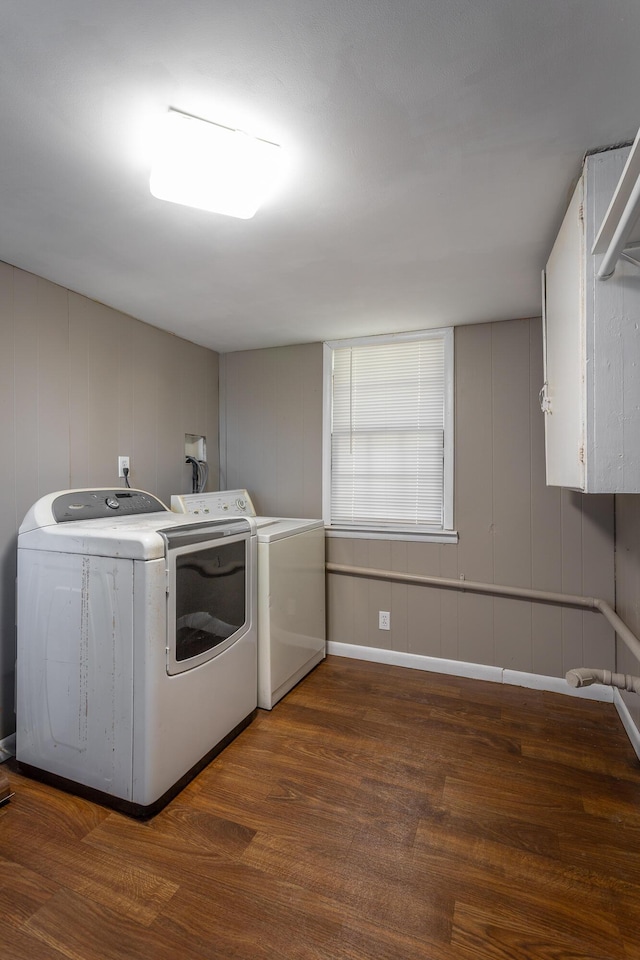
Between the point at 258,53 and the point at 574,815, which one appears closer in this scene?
the point at 258,53

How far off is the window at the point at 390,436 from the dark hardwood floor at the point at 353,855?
1.29 metres

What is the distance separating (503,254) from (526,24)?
1.07 metres

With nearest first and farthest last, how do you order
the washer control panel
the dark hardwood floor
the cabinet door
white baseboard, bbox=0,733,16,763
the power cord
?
1. the dark hardwood floor
2. the cabinet door
3. white baseboard, bbox=0,733,16,763
4. the washer control panel
5. the power cord

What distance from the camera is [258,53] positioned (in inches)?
39.5

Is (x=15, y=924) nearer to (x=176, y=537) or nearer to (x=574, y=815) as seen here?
(x=176, y=537)

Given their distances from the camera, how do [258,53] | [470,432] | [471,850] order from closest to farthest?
[258,53] < [471,850] < [470,432]

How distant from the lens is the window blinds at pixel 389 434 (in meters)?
2.95

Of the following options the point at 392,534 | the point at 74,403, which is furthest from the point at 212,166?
the point at 392,534

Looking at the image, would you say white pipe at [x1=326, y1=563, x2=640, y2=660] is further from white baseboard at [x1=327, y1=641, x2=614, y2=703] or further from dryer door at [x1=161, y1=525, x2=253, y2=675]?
dryer door at [x1=161, y1=525, x2=253, y2=675]

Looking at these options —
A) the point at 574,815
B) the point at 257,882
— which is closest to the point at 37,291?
the point at 257,882

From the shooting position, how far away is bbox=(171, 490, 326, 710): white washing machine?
93.2 inches

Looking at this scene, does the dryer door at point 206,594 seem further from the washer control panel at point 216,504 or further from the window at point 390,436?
the window at point 390,436

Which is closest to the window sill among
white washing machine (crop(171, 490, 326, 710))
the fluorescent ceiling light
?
white washing machine (crop(171, 490, 326, 710))

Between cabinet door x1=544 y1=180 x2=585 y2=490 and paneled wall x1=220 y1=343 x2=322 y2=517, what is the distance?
5.49ft
